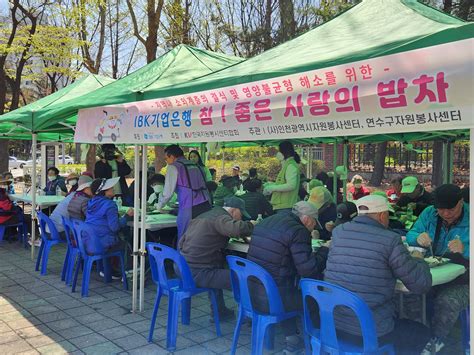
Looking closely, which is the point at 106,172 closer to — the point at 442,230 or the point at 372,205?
the point at 442,230

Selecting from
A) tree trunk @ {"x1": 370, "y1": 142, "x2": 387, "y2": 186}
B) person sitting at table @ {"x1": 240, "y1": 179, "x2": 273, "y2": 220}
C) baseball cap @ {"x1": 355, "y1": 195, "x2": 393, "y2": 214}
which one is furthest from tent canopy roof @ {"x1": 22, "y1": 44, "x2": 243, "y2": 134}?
tree trunk @ {"x1": 370, "y1": 142, "x2": 387, "y2": 186}

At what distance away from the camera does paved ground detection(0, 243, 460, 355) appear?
4207 millimetres

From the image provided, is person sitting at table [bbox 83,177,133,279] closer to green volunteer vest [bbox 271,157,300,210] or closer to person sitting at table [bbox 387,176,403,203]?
green volunteer vest [bbox 271,157,300,210]

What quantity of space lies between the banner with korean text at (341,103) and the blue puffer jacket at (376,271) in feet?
2.45

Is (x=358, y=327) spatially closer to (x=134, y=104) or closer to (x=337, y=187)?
(x=134, y=104)

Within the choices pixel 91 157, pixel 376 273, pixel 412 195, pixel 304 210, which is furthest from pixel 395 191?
pixel 91 157

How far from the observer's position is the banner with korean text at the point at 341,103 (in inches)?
89.9

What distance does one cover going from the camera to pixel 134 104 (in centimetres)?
442

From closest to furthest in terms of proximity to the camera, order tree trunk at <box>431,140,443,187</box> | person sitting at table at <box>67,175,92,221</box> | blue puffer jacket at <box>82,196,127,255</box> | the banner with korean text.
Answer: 1. the banner with korean text
2. blue puffer jacket at <box>82,196,127,255</box>
3. person sitting at table at <box>67,175,92,221</box>
4. tree trunk at <box>431,140,443,187</box>

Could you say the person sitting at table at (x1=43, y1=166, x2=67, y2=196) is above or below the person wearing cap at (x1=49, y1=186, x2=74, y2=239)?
above

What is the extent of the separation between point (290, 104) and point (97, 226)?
3543 mm

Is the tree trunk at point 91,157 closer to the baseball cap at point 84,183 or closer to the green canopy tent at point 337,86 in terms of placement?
the baseball cap at point 84,183

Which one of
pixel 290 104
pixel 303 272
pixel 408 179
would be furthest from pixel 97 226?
pixel 408 179

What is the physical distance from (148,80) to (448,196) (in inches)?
126
